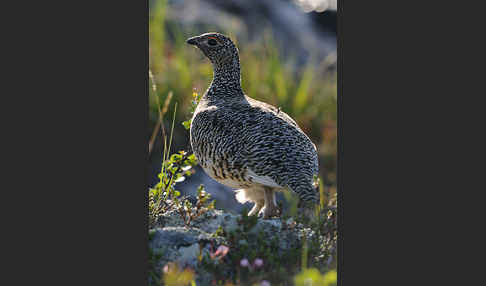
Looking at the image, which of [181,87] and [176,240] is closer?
[176,240]

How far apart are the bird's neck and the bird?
18cm

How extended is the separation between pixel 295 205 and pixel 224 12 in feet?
21.9

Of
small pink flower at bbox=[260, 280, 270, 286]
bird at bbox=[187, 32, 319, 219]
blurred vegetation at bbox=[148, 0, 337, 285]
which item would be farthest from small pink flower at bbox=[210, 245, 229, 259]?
bird at bbox=[187, 32, 319, 219]

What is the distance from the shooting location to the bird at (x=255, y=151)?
14.2 ft

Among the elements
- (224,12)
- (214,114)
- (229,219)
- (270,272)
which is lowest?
(270,272)

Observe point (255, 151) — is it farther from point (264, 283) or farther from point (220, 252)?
point (264, 283)

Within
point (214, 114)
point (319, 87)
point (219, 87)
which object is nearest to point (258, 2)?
point (319, 87)

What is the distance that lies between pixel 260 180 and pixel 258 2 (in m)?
6.99

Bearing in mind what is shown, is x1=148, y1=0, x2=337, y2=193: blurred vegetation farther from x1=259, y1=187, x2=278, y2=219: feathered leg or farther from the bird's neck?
x1=259, y1=187, x2=278, y2=219: feathered leg

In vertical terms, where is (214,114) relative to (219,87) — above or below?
below

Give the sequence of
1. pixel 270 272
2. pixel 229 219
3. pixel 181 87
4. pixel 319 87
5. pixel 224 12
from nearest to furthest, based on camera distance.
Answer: pixel 270 272 < pixel 229 219 < pixel 181 87 < pixel 319 87 < pixel 224 12

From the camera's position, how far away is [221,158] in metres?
4.52
